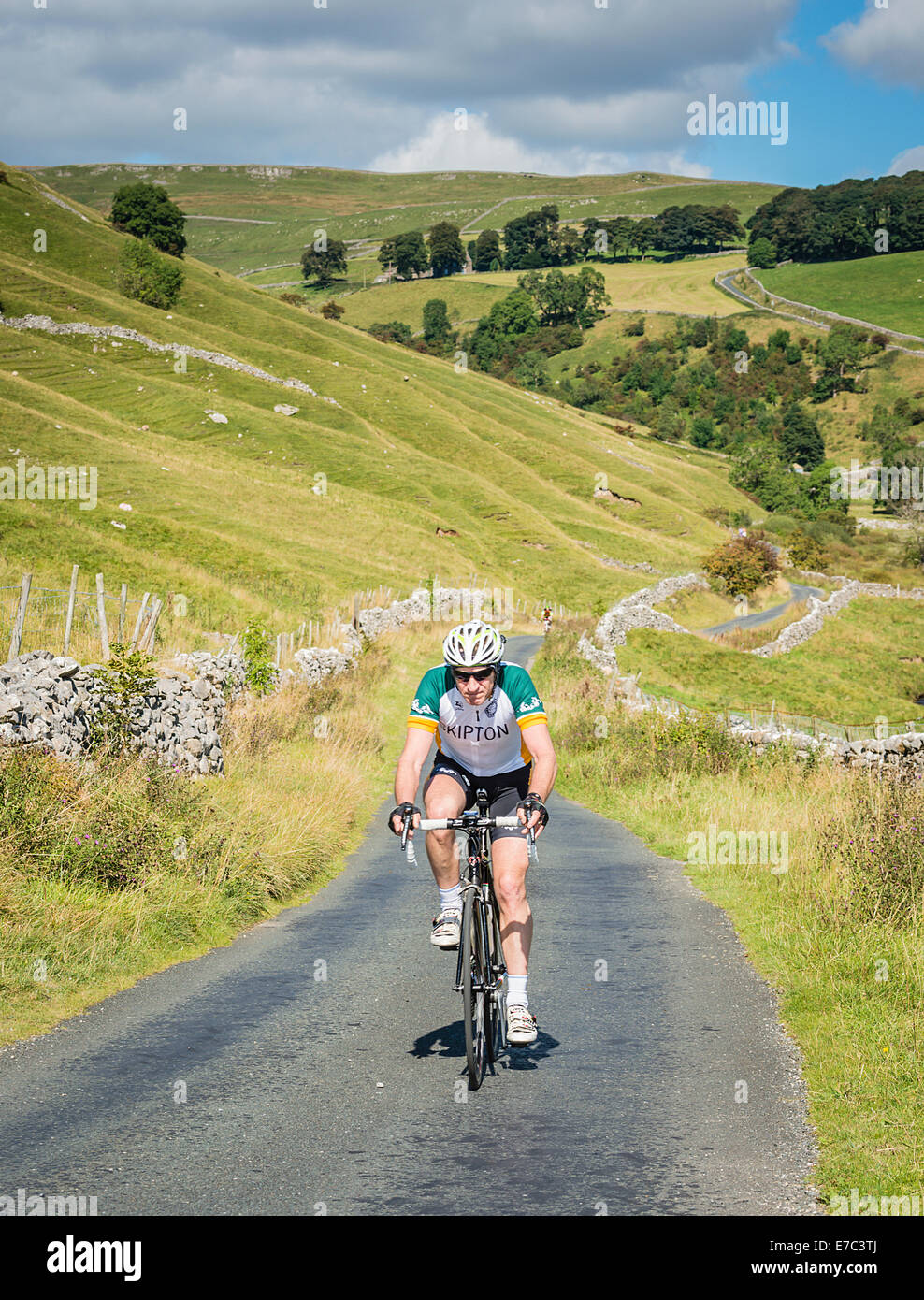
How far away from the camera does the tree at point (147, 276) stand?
103m

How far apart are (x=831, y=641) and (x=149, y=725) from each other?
5012cm

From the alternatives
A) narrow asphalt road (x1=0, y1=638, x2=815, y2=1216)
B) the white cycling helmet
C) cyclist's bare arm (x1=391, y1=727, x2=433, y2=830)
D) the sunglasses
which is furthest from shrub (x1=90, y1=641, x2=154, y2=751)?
the white cycling helmet

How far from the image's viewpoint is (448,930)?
6730 mm

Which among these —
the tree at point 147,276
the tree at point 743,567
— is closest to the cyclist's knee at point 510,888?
the tree at point 743,567

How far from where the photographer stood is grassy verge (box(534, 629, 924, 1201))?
5965 mm

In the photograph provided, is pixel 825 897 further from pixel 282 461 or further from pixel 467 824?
pixel 282 461

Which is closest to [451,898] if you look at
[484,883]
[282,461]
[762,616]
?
[484,883]

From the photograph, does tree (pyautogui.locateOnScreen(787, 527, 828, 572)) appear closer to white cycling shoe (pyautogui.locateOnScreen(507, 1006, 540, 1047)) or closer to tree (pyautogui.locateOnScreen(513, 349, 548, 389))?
tree (pyautogui.locateOnScreen(513, 349, 548, 389))

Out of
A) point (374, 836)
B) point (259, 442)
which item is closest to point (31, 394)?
point (259, 442)

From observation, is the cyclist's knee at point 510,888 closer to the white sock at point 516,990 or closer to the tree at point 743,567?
the white sock at point 516,990

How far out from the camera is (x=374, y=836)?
56.0 ft

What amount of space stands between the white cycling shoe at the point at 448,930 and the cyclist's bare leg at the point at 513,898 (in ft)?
0.91

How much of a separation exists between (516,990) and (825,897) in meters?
4.86
